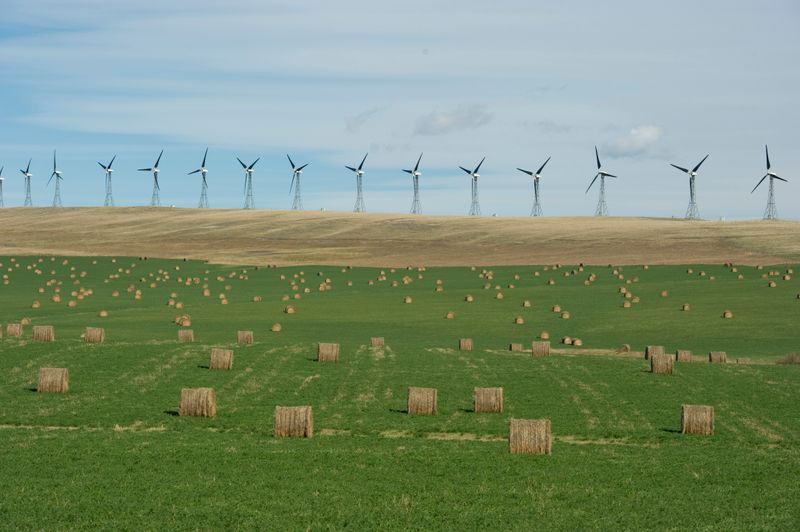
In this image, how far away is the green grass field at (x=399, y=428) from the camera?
26984mm

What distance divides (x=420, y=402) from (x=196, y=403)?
26.8 feet

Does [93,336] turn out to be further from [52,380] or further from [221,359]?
[52,380]

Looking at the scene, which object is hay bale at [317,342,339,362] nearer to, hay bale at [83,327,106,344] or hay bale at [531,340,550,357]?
hay bale at [531,340,550,357]

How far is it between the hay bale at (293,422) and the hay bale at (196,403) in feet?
16.1

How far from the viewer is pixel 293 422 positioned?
36469mm

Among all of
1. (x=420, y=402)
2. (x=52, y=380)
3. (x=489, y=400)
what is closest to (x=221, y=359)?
(x=52, y=380)

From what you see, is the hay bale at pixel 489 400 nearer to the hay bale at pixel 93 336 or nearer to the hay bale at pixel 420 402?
the hay bale at pixel 420 402

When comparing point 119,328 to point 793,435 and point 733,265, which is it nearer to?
point 793,435

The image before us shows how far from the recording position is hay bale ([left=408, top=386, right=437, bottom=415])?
1671 inches

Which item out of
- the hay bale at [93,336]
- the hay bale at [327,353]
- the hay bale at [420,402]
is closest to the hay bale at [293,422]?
the hay bale at [420,402]

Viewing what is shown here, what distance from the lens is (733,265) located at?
122 metres

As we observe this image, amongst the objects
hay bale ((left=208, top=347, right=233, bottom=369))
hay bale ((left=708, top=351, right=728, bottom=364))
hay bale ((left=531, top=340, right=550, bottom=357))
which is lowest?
hay bale ((left=708, top=351, right=728, bottom=364))

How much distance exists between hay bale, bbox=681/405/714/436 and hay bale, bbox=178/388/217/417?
648 inches

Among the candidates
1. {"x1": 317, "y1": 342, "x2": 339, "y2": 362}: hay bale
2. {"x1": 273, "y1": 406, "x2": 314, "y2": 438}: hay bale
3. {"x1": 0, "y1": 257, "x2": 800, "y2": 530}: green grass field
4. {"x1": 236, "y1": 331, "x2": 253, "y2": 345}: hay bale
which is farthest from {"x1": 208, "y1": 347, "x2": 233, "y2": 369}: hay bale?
{"x1": 273, "y1": 406, "x2": 314, "y2": 438}: hay bale
